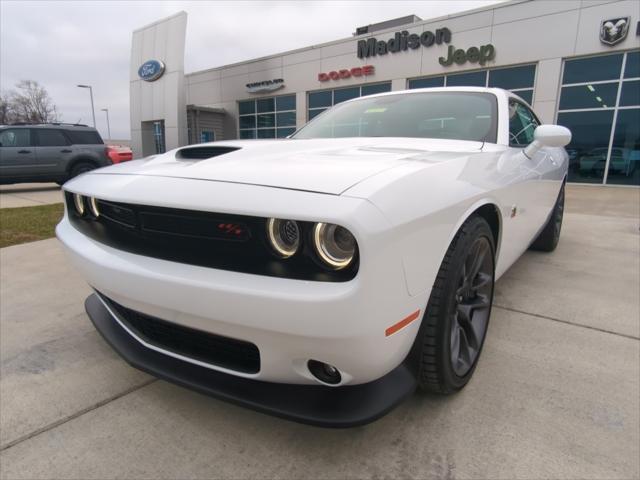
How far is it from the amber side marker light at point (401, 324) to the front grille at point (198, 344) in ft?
1.38

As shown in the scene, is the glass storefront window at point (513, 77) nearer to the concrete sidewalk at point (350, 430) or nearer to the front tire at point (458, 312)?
the concrete sidewalk at point (350, 430)

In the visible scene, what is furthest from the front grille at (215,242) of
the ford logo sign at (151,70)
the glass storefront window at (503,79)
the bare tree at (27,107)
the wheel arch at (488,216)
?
the bare tree at (27,107)

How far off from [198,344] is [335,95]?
53.8 feet

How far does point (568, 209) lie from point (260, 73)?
50.1 feet

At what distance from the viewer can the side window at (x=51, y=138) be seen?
9.75m

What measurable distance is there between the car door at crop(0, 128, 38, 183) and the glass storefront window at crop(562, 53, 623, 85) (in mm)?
14221

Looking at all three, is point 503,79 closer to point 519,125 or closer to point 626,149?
point 626,149

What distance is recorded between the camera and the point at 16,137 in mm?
9477

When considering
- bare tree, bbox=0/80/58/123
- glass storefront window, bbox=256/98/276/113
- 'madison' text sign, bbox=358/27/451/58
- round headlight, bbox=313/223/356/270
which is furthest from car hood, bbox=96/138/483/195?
bare tree, bbox=0/80/58/123

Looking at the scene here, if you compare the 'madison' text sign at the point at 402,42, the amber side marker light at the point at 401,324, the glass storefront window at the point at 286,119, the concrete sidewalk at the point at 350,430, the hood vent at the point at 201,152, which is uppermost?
the 'madison' text sign at the point at 402,42

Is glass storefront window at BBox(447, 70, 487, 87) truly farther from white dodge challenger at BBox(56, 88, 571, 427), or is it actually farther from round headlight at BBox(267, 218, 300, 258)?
round headlight at BBox(267, 218, 300, 258)

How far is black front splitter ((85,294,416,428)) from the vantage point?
1.20 m

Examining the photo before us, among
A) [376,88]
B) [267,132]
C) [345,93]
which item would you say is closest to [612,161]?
[376,88]

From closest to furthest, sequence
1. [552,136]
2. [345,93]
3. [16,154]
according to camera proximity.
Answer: [552,136]
[16,154]
[345,93]
